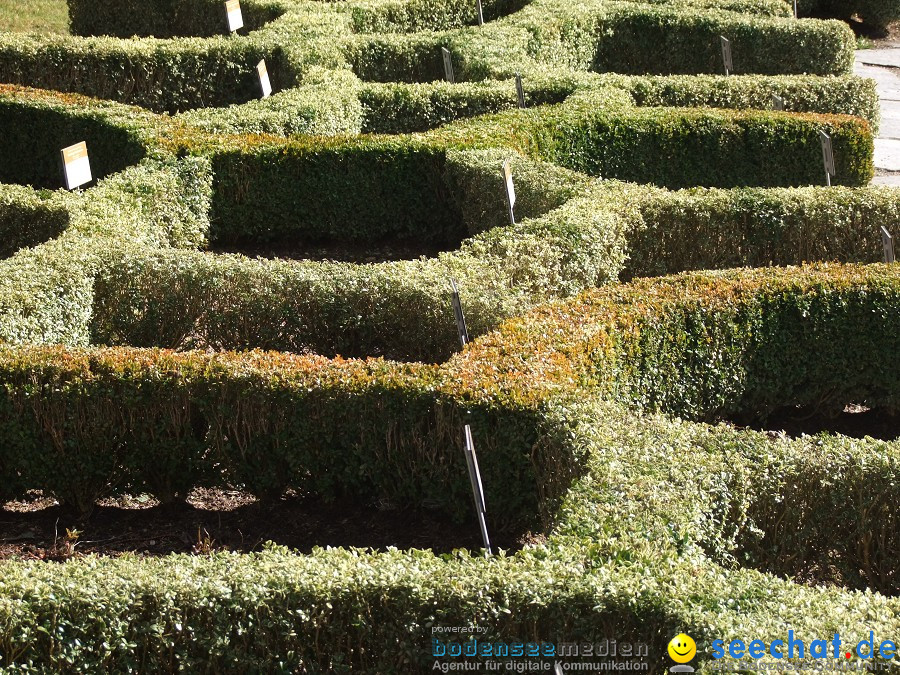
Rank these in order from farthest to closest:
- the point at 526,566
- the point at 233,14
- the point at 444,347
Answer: the point at 233,14 < the point at 444,347 < the point at 526,566

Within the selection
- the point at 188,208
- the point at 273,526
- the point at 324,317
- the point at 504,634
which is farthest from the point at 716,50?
the point at 504,634

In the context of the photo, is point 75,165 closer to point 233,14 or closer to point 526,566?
point 233,14

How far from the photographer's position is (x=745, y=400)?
8.77 m

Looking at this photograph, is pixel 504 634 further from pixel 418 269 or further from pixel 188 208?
pixel 188 208

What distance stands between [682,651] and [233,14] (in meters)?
14.8

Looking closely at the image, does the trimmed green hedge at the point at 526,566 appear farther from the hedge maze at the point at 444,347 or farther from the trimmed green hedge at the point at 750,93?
the trimmed green hedge at the point at 750,93

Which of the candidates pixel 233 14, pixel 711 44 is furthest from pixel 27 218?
pixel 711 44

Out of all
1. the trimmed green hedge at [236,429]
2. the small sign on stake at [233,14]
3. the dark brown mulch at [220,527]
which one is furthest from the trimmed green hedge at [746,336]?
the small sign on stake at [233,14]

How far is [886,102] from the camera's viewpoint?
1750 cm

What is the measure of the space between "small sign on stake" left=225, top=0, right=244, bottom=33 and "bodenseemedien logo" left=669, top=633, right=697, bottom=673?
14348 millimetres

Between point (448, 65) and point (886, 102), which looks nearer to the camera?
point (448, 65)

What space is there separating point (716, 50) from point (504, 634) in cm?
1459

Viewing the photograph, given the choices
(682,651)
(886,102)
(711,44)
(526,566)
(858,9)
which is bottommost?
(886,102)

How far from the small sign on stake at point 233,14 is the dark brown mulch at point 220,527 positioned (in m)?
11.3
